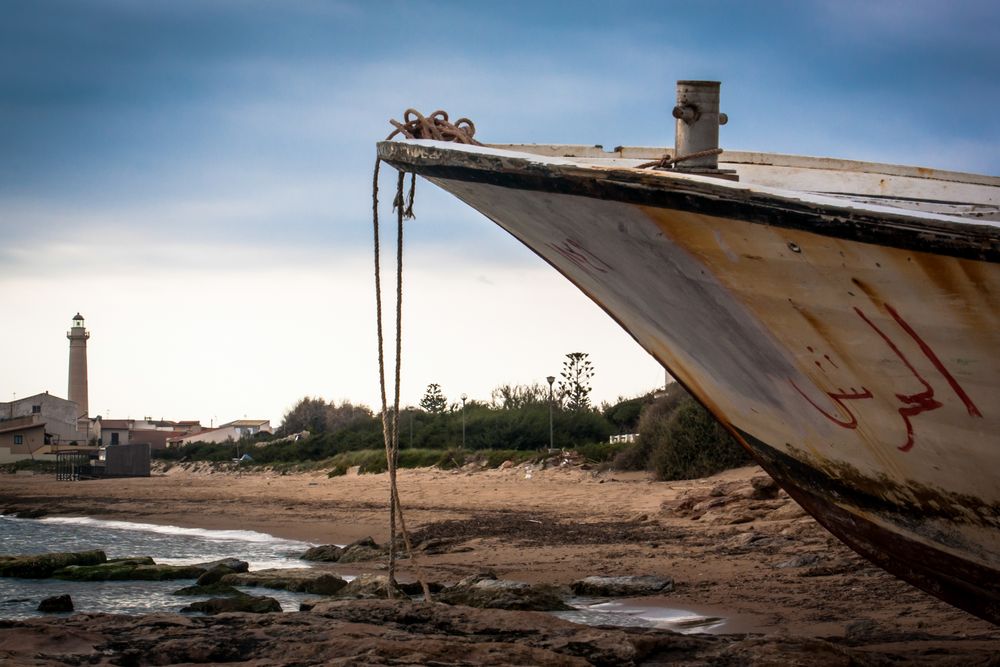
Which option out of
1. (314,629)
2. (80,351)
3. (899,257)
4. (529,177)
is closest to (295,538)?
Result: (314,629)

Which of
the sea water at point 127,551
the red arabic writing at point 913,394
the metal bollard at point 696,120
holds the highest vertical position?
the metal bollard at point 696,120

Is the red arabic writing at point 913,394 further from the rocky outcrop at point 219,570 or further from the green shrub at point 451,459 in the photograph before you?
the green shrub at point 451,459

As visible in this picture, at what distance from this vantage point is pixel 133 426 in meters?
75.8

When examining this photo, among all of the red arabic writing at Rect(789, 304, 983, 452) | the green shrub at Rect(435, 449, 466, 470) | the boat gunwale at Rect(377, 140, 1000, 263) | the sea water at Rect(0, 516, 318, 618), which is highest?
the boat gunwale at Rect(377, 140, 1000, 263)

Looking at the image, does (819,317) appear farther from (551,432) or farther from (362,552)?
(551,432)

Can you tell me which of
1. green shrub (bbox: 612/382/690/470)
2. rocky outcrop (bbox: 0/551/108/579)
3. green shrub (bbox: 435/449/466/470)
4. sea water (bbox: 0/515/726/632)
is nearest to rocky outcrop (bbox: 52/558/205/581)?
sea water (bbox: 0/515/726/632)

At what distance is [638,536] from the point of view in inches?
476

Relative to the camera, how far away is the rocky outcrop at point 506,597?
7680mm

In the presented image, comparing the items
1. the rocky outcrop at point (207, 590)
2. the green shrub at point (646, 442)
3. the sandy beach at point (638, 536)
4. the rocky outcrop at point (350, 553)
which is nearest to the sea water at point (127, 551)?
the rocky outcrop at point (207, 590)

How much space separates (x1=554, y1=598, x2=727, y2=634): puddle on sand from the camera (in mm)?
7133

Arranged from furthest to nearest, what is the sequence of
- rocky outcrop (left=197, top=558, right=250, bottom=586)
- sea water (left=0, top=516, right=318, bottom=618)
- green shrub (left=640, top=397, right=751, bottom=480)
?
green shrub (left=640, top=397, right=751, bottom=480), rocky outcrop (left=197, top=558, right=250, bottom=586), sea water (left=0, top=516, right=318, bottom=618)

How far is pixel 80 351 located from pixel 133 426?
775cm

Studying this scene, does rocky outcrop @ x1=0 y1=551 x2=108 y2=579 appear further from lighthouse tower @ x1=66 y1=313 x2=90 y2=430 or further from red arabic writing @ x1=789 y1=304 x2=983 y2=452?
lighthouse tower @ x1=66 y1=313 x2=90 y2=430

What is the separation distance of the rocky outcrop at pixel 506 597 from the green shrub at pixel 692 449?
938 cm
